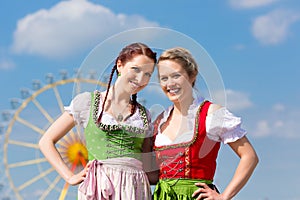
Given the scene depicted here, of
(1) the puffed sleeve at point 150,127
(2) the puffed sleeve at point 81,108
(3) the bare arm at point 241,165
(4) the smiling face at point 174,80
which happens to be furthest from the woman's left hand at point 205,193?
(2) the puffed sleeve at point 81,108

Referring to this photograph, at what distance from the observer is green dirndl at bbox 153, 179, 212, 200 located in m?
3.21

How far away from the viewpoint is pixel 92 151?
10.8ft

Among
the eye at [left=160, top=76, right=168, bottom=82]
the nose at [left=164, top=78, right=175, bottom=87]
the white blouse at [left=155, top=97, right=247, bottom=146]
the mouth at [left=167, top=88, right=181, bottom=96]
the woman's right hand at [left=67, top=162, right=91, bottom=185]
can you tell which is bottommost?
the woman's right hand at [left=67, top=162, right=91, bottom=185]

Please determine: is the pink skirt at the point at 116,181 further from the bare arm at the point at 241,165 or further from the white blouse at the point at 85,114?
the bare arm at the point at 241,165

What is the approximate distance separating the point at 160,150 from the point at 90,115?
42 centimetres

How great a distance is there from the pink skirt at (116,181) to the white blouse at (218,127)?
203mm

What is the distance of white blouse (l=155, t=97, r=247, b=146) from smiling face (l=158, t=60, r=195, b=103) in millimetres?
95

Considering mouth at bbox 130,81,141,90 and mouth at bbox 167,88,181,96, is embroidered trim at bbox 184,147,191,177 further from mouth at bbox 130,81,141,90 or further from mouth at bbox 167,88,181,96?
mouth at bbox 130,81,141,90

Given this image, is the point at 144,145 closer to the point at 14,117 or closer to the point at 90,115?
the point at 90,115

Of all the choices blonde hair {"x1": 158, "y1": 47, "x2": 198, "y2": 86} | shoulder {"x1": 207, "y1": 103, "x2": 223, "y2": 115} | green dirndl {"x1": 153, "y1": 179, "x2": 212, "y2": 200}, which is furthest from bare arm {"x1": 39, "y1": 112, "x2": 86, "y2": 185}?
shoulder {"x1": 207, "y1": 103, "x2": 223, "y2": 115}

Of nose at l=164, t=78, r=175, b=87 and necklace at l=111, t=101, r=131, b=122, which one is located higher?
nose at l=164, t=78, r=175, b=87

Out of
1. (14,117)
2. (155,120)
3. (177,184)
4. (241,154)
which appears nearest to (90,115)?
(155,120)

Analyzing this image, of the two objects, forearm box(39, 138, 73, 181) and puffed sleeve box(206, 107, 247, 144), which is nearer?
puffed sleeve box(206, 107, 247, 144)

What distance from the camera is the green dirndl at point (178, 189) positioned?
10.5ft
